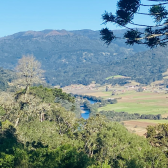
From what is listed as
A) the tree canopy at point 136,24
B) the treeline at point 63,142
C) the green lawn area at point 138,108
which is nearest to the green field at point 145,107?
the green lawn area at point 138,108

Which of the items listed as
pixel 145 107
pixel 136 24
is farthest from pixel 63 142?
pixel 145 107

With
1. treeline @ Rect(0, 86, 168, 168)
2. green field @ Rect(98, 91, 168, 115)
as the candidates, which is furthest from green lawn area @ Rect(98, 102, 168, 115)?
treeline @ Rect(0, 86, 168, 168)

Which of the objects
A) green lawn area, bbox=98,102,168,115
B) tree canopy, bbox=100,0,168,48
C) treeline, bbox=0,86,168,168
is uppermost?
tree canopy, bbox=100,0,168,48

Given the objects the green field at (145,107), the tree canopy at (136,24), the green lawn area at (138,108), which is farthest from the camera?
the green field at (145,107)

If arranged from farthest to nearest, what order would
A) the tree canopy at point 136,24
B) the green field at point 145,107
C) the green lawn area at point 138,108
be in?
1. the green field at point 145,107
2. the green lawn area at point 138,108
3. the tree canopy at point 136,24

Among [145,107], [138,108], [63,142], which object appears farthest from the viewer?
[145,107]

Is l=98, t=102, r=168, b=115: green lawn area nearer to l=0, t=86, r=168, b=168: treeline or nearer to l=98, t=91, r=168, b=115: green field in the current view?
l=98, t=91, r=168, b=115: green field

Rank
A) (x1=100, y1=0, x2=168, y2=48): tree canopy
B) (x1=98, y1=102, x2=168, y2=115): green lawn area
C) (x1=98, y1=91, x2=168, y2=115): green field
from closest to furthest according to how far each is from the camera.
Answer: (x1=100, y1=0, x2=168, y2=48): tree canopy
(x1=98, y1=102, x2=168, y2=115): green lawn area
(x1=98, y1=91, x2=168, y2=115): green field

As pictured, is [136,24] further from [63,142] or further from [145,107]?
[145,107]

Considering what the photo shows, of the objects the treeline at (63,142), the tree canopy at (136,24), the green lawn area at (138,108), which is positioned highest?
the tree canopy at (136,24)

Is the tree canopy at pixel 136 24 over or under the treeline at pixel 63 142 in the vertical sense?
over

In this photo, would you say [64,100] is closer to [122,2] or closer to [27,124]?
[27,124]

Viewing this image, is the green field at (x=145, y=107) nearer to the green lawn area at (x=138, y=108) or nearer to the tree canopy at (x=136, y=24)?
the green lawn area at (x=138, y=108)

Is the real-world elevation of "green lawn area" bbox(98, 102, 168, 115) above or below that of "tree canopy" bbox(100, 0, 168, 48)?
below
